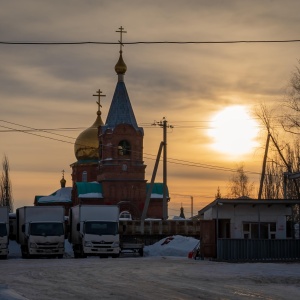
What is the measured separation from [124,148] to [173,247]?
1629 inches

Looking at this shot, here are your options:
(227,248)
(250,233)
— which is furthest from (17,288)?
(250,233)

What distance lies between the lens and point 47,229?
50.8m

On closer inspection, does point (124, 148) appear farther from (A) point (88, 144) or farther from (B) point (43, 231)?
(B) point (43, 231)

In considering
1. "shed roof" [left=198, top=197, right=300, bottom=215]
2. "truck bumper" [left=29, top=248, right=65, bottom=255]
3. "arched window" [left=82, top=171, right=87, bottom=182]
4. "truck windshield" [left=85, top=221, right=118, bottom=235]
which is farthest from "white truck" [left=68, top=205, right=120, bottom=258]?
"arched window" [left=82, top=171, right=87, bottom=182]

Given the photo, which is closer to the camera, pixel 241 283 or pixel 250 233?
pixel 241 283

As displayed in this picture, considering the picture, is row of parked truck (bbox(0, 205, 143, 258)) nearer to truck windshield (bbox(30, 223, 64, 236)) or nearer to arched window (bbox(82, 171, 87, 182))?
truck windshield (bbox(30, 223, 64, 236))

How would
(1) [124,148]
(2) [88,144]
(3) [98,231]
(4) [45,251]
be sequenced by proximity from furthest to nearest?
1. (2) [88,144]
2. (1) [124,148]
3. (4) [45,251]
4. (3) [98,231]

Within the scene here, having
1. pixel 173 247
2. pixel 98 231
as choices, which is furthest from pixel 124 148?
pixel 98 231

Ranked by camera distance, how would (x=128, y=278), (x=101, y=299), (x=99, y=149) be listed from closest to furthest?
(x=101, y=299) < (x=128, y=278) < (x=99, y=149)

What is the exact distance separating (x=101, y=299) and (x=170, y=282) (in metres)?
6.15

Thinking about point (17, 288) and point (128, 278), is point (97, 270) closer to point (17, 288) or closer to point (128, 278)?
point (128, 278)

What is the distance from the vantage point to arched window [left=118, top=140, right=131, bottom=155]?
9900 centimetres

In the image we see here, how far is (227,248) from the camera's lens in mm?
45781

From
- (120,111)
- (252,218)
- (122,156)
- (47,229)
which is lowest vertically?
(47,229)
